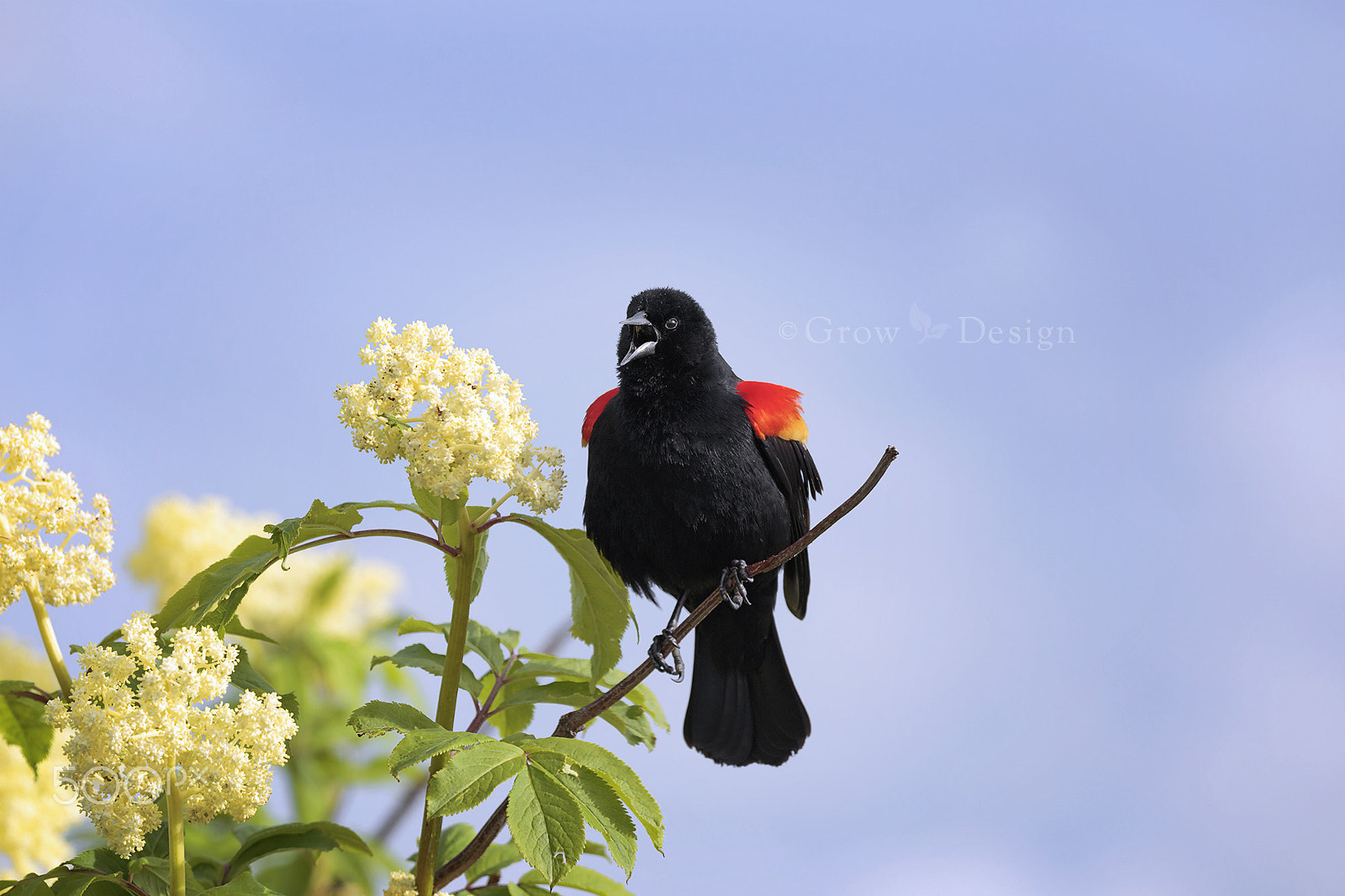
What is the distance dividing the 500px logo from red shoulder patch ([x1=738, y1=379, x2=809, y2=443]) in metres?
1.91

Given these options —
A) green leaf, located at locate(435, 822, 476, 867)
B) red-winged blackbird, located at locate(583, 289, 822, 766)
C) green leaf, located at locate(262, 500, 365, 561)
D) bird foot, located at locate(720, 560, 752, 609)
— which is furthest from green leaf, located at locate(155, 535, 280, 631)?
bird foot, located at locate(720, 560, 752, 609)

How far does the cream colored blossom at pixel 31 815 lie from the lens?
3279 millimetres

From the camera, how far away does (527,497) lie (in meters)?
2.10

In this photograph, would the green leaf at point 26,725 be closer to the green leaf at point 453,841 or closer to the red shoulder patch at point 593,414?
the green leaf at point 453,841

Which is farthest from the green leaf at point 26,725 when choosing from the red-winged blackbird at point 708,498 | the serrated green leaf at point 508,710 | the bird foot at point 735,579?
the bird foot at point 735,579

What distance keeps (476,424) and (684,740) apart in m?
1.79

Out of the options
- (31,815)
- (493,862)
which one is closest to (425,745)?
(493,862)

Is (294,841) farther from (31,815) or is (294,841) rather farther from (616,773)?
(31,815)

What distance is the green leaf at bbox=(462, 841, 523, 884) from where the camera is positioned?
2.30 m

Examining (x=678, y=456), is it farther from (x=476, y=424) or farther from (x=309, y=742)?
(x=309, y=742)

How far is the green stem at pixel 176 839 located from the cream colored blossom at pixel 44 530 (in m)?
0.49

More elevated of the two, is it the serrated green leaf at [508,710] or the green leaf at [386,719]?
the serrated green leaf at [508,710]

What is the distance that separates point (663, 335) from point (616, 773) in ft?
5.92

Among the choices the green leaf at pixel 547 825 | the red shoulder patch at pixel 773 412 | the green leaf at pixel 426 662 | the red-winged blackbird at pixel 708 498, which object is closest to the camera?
the green leaf at pixel 547 825
